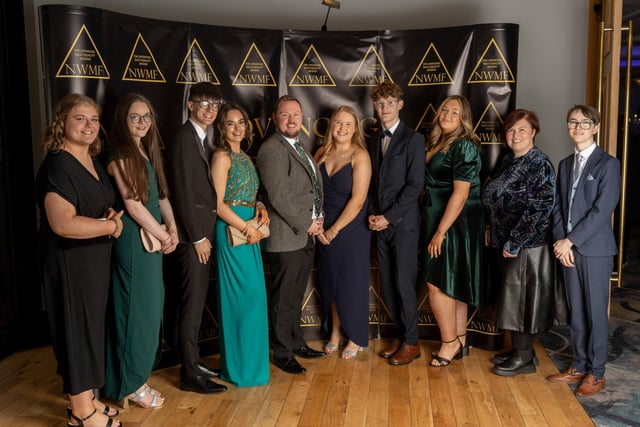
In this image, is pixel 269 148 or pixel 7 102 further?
pixel 7 102

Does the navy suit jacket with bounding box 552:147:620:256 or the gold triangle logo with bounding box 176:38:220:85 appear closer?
the navy suit jacket with bounding box 552:147:620:256

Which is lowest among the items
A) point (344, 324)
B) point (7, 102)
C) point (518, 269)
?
point (344, 324)

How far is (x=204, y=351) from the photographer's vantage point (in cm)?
429

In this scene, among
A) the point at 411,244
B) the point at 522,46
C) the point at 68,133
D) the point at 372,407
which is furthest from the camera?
the point at 522,46

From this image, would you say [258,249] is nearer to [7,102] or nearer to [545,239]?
[545,239]

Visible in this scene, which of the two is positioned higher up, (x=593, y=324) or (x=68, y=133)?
(x=68, y=133)

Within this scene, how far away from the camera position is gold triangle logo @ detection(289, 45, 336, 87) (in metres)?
4.44

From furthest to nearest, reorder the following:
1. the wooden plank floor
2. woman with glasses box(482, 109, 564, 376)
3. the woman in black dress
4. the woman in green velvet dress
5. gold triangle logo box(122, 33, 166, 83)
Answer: the woman in green velvet dress, gold triangle logo box(122, 33, 166, 83), woman with glasses box(482, 109, 564, 376), the wooden plank floor, the woman in black dress

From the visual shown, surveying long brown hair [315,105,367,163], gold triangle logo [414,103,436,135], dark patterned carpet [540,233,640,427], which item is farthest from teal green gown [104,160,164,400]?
dark patterned carpet [540,233,640,427]

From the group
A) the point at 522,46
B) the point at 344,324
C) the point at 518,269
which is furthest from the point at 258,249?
the point at 522,46

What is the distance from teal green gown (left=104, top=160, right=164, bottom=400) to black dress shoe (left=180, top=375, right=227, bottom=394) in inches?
14.6

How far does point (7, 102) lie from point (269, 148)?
6.49 ft

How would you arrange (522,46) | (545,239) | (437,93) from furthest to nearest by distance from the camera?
(522,46)
(437,93)
(545,239)

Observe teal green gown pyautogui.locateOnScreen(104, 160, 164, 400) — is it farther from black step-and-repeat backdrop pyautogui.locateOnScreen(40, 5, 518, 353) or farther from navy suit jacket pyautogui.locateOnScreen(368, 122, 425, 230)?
navy suit jacket pyautogui.locateOnScreen(368, 122, 425, 230)
